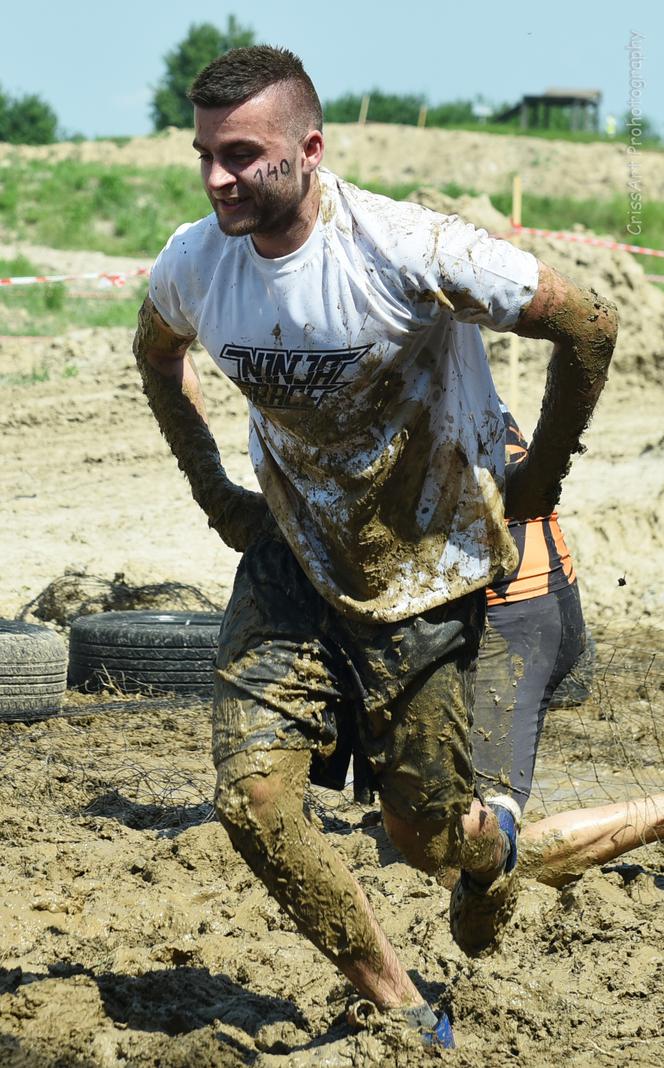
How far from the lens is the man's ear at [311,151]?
3266 millimetres

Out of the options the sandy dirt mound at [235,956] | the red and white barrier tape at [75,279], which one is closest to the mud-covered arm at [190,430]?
the sandy dirt mound at [235,956]

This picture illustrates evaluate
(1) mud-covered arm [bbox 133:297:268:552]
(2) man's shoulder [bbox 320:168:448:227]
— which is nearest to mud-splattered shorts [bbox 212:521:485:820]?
(1) mud-covered arm [bbox 133:297:268:552]

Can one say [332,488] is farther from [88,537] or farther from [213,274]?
[88,537]

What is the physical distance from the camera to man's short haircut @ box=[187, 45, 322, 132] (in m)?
3.18

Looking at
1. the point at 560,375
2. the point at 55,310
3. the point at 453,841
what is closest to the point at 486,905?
the point at 453,841

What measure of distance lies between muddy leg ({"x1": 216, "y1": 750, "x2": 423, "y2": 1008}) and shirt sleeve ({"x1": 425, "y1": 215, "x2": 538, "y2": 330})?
1.22 meters

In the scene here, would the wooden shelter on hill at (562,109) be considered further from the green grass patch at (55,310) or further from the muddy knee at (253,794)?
the muddy knee at (253,794)

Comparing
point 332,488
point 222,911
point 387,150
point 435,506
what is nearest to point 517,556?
point 435,506

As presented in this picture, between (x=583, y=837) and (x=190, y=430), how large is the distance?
2.02m

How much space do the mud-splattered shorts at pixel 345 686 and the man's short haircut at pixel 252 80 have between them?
1.17 m

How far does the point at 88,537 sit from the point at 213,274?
7.48 meters

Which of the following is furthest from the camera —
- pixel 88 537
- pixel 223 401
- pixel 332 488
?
pixel 223 401

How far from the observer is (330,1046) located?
3465mm

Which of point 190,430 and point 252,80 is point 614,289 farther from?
point 252,80
